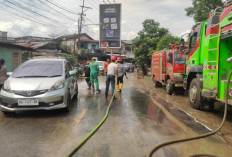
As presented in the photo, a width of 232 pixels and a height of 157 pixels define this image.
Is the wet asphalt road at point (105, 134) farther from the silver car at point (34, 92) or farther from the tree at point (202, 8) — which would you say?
the tree at point (202, 8)

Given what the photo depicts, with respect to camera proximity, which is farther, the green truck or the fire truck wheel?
the fire truck wheel

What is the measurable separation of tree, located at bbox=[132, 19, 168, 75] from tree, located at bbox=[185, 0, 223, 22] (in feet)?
16.5

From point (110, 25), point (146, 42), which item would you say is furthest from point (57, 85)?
point (110, 25)

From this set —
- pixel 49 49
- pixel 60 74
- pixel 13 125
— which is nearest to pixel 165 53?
pixel 60 74

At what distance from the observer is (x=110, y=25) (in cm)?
2962

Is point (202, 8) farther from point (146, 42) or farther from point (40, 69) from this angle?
point (40, 69)

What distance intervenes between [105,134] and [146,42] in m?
24.6

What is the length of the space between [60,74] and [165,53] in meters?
6.99

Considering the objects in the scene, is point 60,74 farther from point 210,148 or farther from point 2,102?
point 210,148

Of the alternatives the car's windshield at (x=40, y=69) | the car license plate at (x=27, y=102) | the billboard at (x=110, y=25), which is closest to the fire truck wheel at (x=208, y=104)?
the car's windshield at (x=40, y=69)

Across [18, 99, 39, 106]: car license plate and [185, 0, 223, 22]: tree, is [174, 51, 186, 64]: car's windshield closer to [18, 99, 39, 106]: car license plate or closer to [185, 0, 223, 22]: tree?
[18, 99, 39, 106]: car license plate

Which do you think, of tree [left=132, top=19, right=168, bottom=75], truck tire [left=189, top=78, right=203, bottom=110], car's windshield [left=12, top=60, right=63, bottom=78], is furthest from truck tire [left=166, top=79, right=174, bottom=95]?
tree [left=132, top=19, right=168, bottom=75]

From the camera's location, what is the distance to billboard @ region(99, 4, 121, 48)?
2884 cm

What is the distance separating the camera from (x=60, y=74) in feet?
21.1
